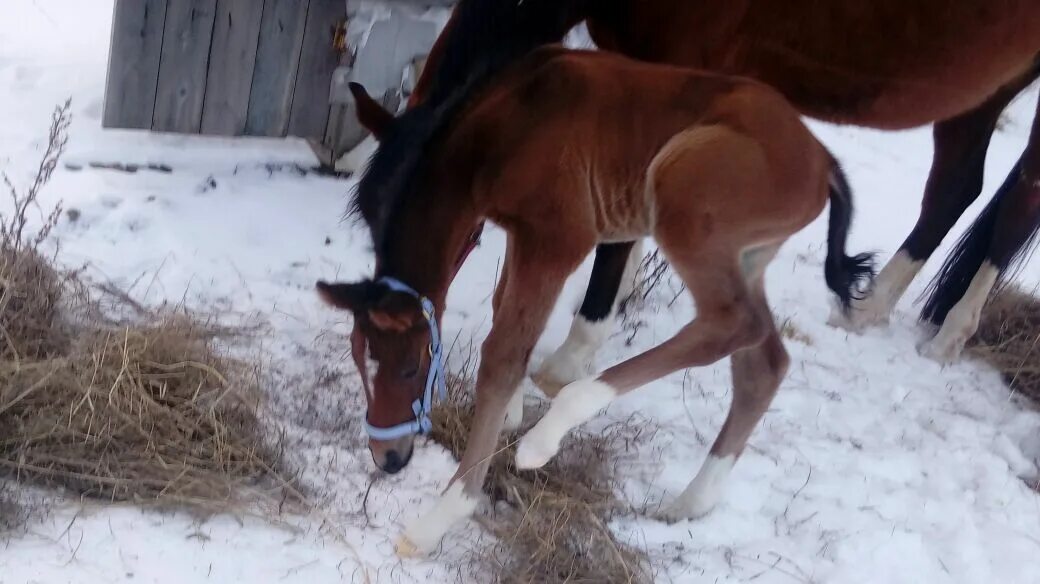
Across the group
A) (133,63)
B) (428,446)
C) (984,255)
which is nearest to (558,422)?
(428,446)

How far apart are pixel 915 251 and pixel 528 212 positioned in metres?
1.90

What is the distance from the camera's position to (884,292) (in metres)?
3.30

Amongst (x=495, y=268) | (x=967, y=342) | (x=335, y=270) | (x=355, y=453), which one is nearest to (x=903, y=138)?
(x=967, y=342)

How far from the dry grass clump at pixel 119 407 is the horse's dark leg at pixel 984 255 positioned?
2469 millimetres

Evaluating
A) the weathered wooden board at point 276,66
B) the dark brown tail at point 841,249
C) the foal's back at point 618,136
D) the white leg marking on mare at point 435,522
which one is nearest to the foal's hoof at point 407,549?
the white leg marking on mare at point 435,522

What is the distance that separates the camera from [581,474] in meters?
2.30

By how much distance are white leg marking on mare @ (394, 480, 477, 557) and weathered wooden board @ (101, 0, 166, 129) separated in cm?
226

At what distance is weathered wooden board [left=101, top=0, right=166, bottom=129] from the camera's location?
330 cm

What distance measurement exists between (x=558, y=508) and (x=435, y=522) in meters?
0.31

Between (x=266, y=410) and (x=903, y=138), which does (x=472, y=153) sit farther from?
(x=903, y=138)

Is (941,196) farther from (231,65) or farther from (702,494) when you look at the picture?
(231,65)

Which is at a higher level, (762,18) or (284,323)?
(762,18)

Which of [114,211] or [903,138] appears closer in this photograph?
[114,211]

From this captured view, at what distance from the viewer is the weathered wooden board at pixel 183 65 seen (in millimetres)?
3365
